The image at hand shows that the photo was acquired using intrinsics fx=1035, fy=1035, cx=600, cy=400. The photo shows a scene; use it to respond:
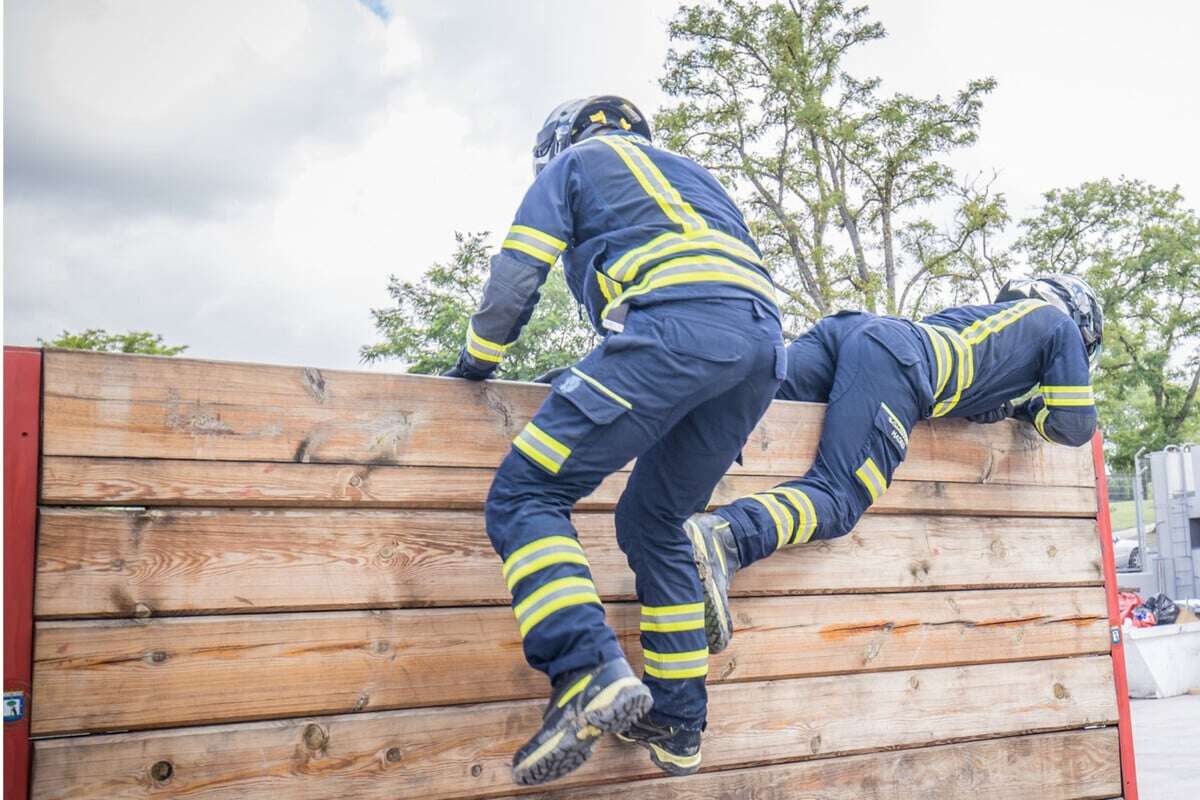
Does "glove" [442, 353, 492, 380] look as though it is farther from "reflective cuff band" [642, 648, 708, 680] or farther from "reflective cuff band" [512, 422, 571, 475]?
"reflective cuff band" [642, 648, 708, 680]

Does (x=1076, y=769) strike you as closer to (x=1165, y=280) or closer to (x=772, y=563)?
(x=772, y=563)

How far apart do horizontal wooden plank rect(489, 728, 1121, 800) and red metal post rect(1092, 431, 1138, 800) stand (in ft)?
0.17

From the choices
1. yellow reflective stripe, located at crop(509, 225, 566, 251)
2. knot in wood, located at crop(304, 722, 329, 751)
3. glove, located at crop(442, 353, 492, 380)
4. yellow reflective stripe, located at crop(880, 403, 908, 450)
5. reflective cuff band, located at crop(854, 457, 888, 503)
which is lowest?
knot in wood, located at crop(304, 722, 329, 751)

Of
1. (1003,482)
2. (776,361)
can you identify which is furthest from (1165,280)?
(776,361)

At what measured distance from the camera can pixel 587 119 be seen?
3.01m

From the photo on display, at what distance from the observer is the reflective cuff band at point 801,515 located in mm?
3178

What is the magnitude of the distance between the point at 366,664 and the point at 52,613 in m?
0.72

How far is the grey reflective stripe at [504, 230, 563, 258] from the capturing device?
260cm

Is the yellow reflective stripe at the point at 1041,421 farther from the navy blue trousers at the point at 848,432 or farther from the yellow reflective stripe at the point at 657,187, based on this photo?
the yellow reflective stripe at the point at 657,187

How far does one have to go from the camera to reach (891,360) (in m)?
3.53

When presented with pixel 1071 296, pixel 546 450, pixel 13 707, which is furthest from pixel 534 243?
pixel 1071 296

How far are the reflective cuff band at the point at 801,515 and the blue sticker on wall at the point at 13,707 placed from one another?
2.05 m

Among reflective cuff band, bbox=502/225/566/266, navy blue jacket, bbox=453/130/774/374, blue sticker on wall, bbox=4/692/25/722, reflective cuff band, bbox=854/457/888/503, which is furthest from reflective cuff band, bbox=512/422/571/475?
reflective cuff band, bbox=854/457/888/503

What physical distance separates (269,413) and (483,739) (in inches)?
39.8
